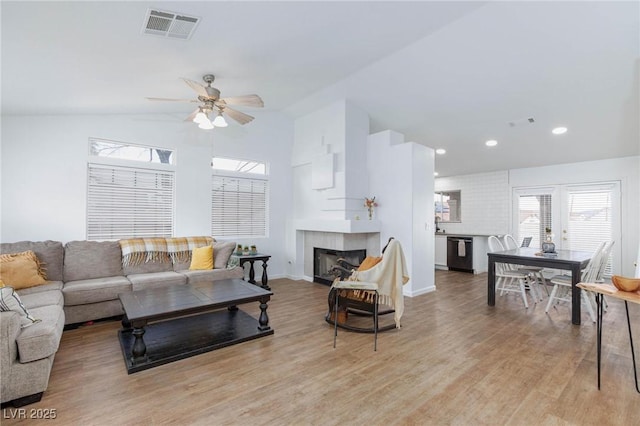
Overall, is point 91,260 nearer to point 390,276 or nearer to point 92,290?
point 92,290

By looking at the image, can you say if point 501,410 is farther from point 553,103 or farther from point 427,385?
point 553,103

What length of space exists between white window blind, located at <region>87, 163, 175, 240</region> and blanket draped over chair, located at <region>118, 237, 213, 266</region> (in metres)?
0.39

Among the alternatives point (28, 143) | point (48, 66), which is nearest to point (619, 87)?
point (48, 66)

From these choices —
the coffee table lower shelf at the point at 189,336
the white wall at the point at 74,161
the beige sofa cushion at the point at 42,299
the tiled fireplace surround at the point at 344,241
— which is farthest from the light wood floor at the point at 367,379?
the tiled fireplace surround at the point at 344,241

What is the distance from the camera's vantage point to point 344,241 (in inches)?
210

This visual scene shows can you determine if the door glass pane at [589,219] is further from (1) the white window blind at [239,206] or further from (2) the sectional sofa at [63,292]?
(2) the sectional sofa at [63,292]

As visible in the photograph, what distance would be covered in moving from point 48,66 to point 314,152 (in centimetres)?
389

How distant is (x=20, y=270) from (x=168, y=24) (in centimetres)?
310

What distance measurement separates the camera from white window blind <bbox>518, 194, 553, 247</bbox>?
6387mm

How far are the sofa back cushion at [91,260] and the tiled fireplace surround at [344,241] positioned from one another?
3.21 meters

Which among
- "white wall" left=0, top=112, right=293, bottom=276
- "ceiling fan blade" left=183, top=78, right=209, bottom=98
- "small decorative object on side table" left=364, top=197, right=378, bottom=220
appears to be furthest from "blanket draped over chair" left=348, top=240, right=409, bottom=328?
"white wall" left=0, top=112, right=293, bottom=276

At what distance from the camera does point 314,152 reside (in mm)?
5836

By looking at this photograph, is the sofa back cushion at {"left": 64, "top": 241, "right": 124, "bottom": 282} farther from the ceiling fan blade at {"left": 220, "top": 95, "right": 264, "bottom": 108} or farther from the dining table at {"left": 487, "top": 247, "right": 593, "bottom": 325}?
the dining table at {"left": 487, "top": 247, "right": 593, "bottom": 325}

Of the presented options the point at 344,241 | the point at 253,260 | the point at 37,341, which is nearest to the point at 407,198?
the point at 344,241
